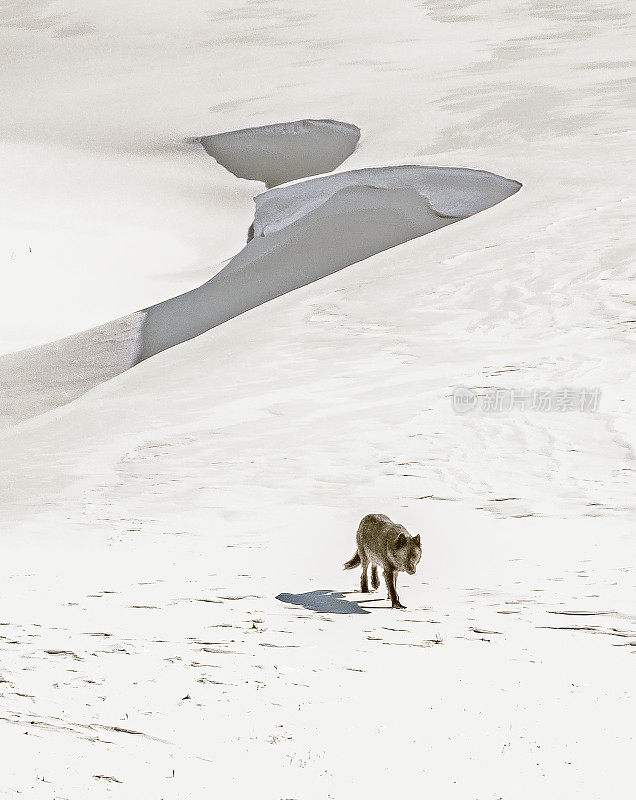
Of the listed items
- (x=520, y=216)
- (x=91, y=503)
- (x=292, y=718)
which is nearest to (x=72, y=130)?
(x=520, y=216)

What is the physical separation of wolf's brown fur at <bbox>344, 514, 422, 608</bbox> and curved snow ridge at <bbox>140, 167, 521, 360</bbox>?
10468 millimetres

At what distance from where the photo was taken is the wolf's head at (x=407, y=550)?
222 inches

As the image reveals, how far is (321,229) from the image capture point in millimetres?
18609

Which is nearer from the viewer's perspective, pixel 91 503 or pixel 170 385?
pixel 91 503

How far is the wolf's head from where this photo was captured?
18.5 feet

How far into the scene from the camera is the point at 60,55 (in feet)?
108

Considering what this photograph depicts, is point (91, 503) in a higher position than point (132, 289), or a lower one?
lower

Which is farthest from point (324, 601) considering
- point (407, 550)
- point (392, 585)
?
point (407, 550)

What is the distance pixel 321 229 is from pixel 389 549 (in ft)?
44.0

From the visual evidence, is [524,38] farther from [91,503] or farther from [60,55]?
[91,503]

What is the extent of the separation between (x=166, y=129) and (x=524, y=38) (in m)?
9.66
